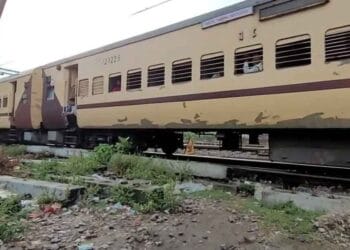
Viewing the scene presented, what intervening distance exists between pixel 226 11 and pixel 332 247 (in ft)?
18.6

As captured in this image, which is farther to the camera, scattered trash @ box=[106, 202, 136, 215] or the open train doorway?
the open train doorway

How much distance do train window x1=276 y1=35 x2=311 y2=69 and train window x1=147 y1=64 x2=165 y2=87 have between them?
3247mm

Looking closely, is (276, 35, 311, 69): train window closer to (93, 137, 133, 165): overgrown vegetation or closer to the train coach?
the train coach

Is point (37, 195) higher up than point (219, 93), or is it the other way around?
point (219, 93)

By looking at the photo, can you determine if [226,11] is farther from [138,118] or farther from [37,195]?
[37,195]

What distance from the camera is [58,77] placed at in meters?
15.4

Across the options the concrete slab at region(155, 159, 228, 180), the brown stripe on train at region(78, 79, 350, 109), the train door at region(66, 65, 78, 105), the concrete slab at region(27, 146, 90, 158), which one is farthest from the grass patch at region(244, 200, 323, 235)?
the train door at region(66, 65, 78, 105)

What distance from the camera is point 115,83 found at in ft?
40.6

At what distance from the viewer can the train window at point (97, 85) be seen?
12.9m

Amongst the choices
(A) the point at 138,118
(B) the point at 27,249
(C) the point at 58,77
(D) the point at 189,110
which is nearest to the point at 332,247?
(B) the point at 27,249

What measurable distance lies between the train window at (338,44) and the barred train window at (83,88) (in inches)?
312

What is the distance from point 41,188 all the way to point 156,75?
4.62 meters

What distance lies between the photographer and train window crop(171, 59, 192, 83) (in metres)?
9.85

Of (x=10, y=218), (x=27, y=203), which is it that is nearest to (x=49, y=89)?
(x=27, y=203)
